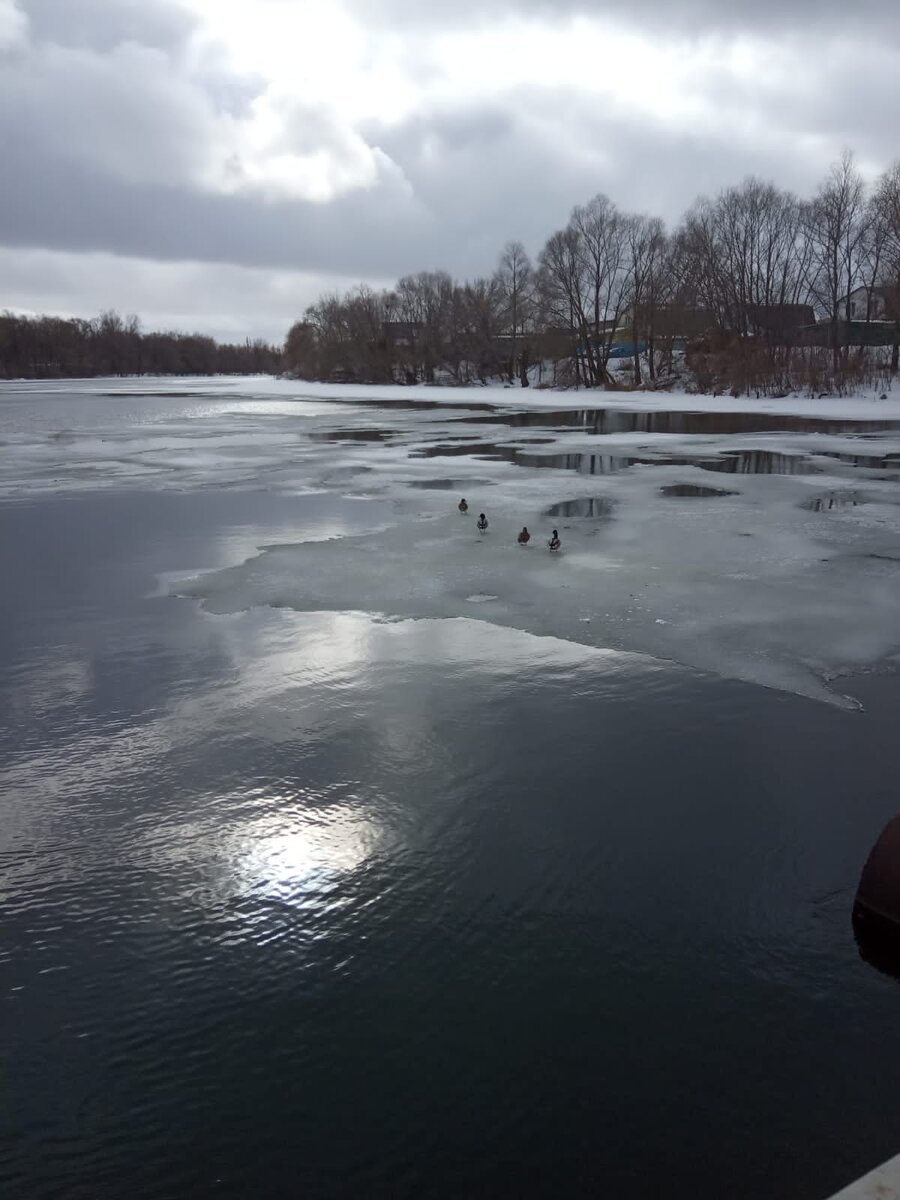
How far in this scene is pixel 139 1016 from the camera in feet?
13.1

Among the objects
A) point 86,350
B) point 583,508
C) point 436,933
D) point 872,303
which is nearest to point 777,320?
point 872,303

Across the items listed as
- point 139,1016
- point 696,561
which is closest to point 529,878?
point 139,1016

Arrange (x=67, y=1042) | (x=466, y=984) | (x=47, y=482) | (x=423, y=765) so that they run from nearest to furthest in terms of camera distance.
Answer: (x=67, y=1042) < (x=466, y=984) < (x=423, y=765) < (x=47, y=482)

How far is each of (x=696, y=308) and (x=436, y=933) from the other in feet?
230

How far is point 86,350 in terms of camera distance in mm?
155125

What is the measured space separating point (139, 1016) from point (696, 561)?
29.9 ft

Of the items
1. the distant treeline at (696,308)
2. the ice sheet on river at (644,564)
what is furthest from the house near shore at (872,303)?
the ice sheet on river at (644,564)

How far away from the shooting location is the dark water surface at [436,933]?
3395 mm

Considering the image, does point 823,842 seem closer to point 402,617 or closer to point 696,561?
point 402,617

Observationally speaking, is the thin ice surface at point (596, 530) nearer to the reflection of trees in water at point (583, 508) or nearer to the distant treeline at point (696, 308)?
the reflection of trees in water at point (583, 508)

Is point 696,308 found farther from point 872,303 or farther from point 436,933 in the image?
point 436,933

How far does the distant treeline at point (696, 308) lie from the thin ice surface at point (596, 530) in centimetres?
2392

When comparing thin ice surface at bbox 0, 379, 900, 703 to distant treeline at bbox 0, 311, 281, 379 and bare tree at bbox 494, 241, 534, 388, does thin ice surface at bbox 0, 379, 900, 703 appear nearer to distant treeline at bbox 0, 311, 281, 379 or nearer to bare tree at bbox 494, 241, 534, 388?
bare tree at bbox 494, 241, 534, 388

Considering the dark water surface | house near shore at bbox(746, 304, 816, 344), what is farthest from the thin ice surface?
house near shore at bbox(746, 304, 816, 344)
